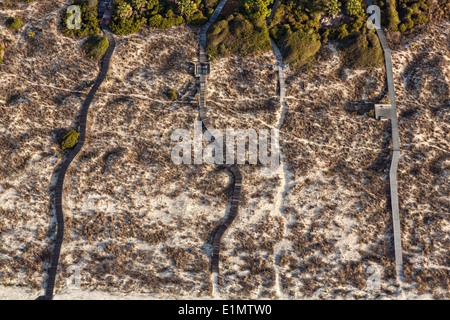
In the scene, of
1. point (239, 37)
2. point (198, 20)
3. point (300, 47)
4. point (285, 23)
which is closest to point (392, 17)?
point (300, 47)

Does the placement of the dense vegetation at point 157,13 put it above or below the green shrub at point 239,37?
above

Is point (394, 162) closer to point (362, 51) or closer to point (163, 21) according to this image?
point (362, 51)

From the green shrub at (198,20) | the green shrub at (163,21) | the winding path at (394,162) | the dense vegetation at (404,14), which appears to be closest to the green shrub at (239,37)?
the green shrub at (198,20)

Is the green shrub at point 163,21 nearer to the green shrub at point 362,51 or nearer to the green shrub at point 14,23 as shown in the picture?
the green shrub at point 14,23

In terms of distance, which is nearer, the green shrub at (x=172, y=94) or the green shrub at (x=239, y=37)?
the green shrub at (x=172, y=94)

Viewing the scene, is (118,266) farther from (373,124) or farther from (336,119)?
(373,124)

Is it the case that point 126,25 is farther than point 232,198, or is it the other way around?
point 126,25
